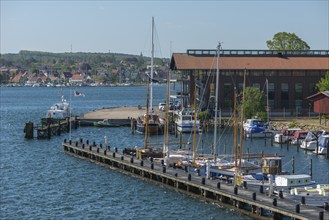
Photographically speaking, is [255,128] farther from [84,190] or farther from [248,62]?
[84,190]

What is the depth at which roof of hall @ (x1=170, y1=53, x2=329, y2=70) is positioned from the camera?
12650cm

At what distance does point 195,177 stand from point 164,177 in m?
3.45

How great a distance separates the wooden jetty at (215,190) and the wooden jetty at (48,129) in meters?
24.5

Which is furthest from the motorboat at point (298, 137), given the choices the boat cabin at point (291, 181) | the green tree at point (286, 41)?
the green tree at point (286, 41)

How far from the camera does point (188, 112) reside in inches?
4336

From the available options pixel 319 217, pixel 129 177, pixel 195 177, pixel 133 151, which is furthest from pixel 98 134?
pixel 319 217

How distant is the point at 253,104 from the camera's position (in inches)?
4407

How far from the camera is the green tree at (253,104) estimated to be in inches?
4355

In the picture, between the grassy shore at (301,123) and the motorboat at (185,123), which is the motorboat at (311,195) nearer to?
the grassy shore at (301,123)

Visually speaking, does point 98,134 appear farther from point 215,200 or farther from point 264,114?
point 215,200

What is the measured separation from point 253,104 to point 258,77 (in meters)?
16.0

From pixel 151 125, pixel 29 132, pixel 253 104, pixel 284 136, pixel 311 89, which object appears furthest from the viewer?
pixel 311 89

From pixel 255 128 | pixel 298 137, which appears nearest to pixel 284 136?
pixel 298 137

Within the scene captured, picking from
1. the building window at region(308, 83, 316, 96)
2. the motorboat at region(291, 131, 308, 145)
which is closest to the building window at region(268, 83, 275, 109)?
the building window at region(308, 83, 316, 96)
